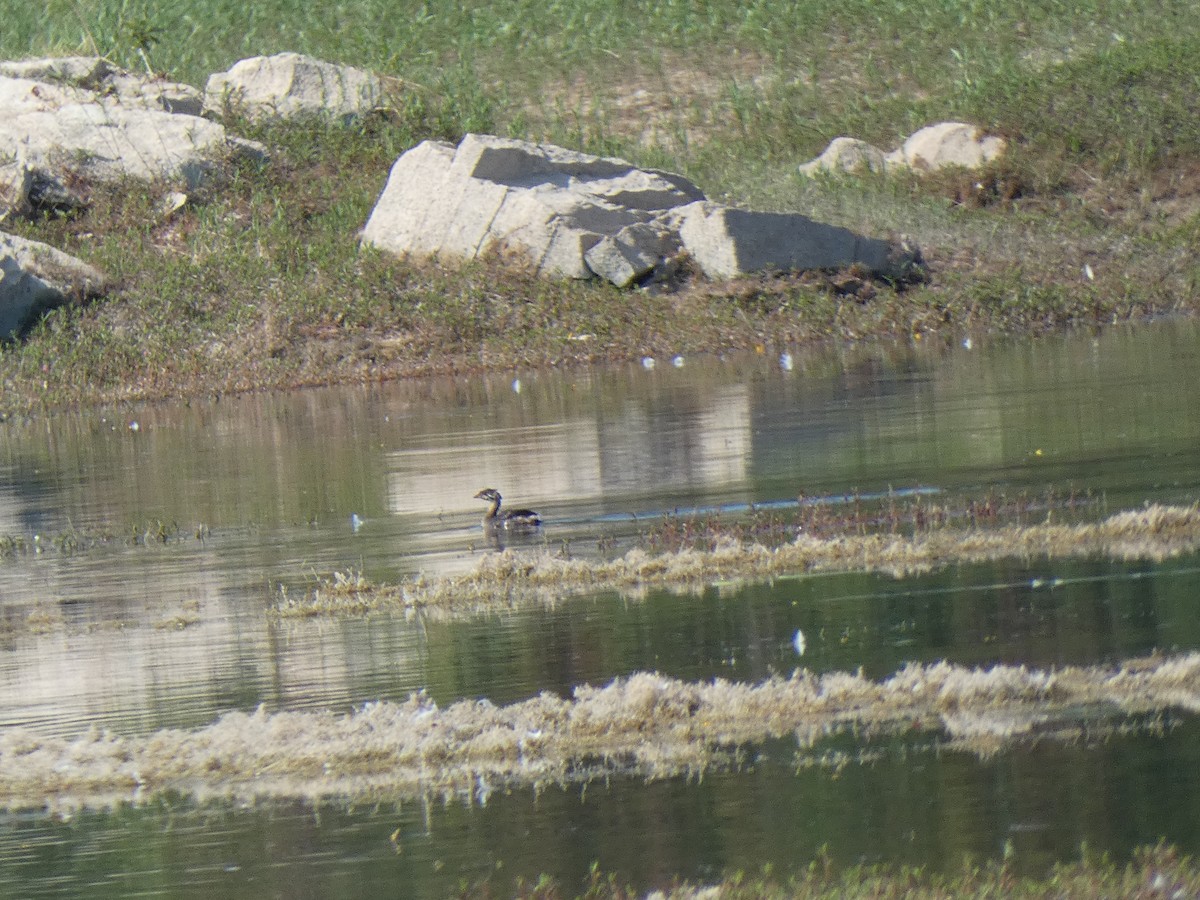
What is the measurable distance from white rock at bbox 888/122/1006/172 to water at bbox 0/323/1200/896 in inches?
435

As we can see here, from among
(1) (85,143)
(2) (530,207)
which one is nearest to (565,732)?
(2) (530,207)

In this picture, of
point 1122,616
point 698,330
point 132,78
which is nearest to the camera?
point 1122,616

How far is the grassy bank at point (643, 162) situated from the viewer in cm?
2642

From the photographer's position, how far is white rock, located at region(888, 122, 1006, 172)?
31.7 metres

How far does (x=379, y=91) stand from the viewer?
3469 cm

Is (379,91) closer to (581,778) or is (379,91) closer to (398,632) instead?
(398,632)

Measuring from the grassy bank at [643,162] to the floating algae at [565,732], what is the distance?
18019mm

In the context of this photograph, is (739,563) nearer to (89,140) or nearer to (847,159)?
(847,159)

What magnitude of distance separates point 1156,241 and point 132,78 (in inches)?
704

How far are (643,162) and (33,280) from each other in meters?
10.2

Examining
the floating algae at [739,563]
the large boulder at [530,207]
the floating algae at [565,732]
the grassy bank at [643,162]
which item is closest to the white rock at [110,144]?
the grassy bank at [643,162]

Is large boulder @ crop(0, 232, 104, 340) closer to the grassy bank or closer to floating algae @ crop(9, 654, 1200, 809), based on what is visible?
the grassy bank

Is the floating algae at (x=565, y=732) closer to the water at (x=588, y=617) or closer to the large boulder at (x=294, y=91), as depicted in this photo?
the water at (x=588, y=617)

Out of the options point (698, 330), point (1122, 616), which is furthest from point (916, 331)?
point (1122, 616)
